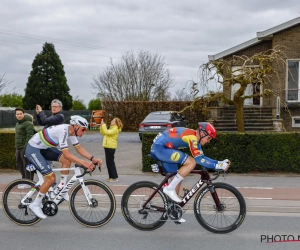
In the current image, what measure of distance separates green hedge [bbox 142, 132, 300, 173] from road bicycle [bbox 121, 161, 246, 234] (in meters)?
6.29

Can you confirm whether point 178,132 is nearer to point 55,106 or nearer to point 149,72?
point 55,106

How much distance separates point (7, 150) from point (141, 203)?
26.5ft

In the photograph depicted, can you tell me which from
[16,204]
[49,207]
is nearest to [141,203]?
[49,207]

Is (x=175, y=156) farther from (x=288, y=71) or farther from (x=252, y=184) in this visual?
(x=288, y=71)

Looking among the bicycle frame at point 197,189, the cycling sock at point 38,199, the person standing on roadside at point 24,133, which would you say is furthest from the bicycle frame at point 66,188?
the person standing on roadside at point 24,133

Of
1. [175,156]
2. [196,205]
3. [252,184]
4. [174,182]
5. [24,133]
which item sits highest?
[24,133]

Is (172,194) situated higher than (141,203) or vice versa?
(172,194)

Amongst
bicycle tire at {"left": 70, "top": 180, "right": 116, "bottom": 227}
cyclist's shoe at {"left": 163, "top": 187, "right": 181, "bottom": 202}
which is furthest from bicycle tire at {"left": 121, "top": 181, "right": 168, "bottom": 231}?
bicycle tire at {"left": 70, "top": 180, "right": 116, "bottom": 227}

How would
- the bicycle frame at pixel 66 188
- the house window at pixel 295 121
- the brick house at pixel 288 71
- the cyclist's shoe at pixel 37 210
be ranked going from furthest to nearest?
the house window at pixel 295 121 < the brick house at pixel 288 71 < the cyclist's shoe at pixel 37 210 < the bicycle frame at pixel 66 188

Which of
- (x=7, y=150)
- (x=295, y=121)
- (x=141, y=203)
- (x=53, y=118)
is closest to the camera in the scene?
(x=141, y=203)

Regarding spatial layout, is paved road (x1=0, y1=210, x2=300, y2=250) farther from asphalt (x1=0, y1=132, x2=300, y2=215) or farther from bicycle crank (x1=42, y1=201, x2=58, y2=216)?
asphalt (x1=0, y1=132, x2=300, y2=215)

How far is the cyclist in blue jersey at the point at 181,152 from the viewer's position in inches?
253

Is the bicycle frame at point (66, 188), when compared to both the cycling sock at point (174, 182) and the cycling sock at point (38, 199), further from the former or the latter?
the cycling sock at point (174, 182)

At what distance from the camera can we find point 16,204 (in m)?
7.10
